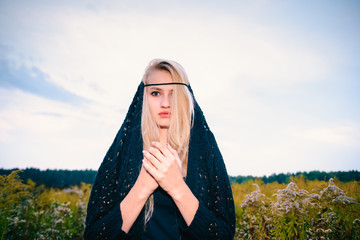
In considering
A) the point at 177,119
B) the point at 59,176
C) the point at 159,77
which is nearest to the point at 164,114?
the point at 177,119

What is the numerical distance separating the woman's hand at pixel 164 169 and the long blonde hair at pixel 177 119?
0.36 meters

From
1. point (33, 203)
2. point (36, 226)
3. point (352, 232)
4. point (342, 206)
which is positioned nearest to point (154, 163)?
point (342, 206)

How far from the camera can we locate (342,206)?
330 centimetres

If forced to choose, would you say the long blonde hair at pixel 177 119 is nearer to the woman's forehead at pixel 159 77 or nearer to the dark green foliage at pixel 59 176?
the woman's forehead at pixel 159 77

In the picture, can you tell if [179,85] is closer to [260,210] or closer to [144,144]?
[144,144]

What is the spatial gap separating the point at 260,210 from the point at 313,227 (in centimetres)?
95

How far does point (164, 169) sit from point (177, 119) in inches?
18.8

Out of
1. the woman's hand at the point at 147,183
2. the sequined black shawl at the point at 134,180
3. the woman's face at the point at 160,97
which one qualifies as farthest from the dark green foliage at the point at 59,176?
the woman's hand at the point at 147,183

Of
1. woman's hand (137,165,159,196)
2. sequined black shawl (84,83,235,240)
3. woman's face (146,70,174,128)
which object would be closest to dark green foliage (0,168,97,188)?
sequined black shawl (84,83,235,240)

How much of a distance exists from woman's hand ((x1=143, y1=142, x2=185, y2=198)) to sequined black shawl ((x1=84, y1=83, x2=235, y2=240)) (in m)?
0.21

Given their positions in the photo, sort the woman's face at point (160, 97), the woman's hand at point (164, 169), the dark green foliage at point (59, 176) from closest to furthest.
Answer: the woman's hand at point (164, 169) → the woman's face at point (160, 97) → the dark green foliage at point (59, 176)

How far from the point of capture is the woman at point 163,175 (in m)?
1.06

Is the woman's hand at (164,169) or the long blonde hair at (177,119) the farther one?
the long blonde hair at (177,119)

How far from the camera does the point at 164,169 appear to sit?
101cm
